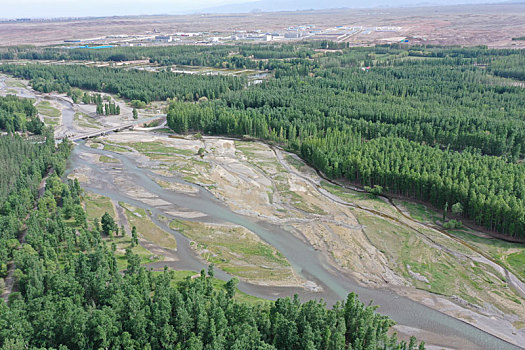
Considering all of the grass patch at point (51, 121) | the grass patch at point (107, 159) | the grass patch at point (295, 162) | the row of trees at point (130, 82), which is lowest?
the grass patch at point (295, 162)

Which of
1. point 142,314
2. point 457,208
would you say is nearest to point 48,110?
point 142,314

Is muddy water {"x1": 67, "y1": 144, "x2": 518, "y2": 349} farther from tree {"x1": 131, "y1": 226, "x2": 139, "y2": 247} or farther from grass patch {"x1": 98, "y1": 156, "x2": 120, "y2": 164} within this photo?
grass patch {"x1": 98, "y1": 156, "x2": 120, "y2": 164}

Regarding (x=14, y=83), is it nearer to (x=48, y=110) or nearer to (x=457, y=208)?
(x=48, y=110)

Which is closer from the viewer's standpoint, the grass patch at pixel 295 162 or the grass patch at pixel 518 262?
the grass patch at pixel 518 262

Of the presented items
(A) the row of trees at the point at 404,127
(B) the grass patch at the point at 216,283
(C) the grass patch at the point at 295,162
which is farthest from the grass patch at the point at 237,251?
(C) the grass patch at the point at 295,162

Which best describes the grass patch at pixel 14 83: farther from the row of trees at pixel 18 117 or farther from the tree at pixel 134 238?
the tree at pixel 134 238

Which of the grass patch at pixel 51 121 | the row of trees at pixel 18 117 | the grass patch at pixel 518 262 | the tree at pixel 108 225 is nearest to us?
the grass patch at pixel 518 262

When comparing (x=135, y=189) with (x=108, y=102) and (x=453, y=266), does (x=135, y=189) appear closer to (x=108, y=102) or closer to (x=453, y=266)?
(x=453, y=266)

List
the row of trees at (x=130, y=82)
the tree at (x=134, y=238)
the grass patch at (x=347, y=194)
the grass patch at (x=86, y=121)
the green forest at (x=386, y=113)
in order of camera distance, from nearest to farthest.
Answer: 1. the tree at (x=134, y=238)
2. the green forest at (x=386, y=113)
3. the grass patch at (x=347, y=194)
4. the grass patch at (x=86, y=121)
5. the row of trees at (x=130, y=82)
